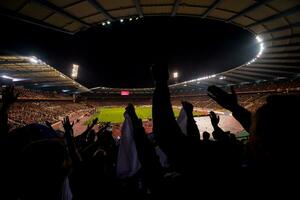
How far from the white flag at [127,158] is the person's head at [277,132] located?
158 cm

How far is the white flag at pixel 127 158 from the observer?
2.52 metres

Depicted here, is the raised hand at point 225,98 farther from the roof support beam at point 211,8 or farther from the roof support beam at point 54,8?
the roof support beam at point 54,8

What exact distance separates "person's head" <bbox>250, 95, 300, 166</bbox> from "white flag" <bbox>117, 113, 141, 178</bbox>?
1579mm

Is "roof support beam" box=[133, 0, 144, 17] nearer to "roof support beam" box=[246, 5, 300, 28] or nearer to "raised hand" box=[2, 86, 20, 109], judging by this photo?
"roof support beam" box=[246, 5, 300, 28]

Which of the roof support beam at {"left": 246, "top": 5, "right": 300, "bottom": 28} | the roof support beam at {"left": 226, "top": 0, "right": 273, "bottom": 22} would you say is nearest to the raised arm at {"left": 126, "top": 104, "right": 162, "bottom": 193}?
the roof support beam at {"left": 226, "top": 0, "right": 273, "bottom": 22}

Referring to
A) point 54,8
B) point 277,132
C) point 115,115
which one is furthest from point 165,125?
point 115,115

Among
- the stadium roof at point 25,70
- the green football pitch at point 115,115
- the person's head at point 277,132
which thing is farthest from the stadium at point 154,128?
the green football pitch at point 115,115

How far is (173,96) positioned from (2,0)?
73008mm

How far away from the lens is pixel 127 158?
2576 millimetres

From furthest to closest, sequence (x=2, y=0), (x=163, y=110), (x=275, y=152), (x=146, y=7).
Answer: (x=146, y=7) → (x=2, y=0) → (x=163, y=110) → (x=275, y=152)

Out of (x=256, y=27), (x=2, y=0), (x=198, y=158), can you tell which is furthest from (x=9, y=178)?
(x=256, y=27)

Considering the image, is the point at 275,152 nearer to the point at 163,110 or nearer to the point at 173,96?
the point at 163,110

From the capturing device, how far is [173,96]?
259 ft

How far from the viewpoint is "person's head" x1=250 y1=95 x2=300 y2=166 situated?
1171mm
